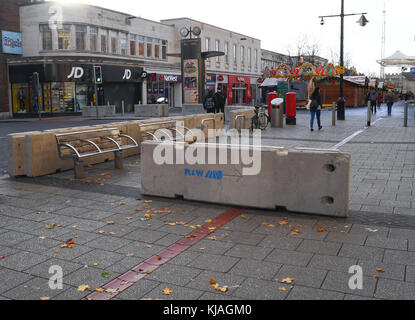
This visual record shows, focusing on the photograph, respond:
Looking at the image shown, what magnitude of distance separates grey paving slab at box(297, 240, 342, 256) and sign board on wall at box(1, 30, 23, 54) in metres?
33.5

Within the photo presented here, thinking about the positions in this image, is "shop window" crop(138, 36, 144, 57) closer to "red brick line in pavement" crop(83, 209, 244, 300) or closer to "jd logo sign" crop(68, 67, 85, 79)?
"jd logo sign" crop(68, 67, 85, 79)

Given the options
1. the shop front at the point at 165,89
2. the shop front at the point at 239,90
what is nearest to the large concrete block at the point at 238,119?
the shop front at the point at 165,89

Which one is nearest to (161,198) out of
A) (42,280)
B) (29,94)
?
(42,280)

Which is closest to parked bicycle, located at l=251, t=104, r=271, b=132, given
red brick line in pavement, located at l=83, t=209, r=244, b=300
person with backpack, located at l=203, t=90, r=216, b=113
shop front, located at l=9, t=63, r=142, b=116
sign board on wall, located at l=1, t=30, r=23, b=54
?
person with backpack, located at l=203, t=90, r=216, b=113

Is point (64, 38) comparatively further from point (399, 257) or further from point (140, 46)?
point (399, 257)

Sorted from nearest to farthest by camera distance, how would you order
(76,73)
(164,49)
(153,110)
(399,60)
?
(153,110)
(399,60)
(76,73)
(164,49)

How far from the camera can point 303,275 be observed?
409 cm

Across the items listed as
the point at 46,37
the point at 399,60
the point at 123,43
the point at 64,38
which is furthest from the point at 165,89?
the point at 399,60

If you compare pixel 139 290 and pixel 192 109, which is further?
pixel 192 109

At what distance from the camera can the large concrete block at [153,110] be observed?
31.0m

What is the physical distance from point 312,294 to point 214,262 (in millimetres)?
1095

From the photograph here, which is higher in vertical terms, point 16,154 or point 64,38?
point 64,38

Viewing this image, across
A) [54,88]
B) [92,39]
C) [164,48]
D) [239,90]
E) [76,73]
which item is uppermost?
[164,48]

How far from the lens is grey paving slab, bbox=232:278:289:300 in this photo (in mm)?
3672
